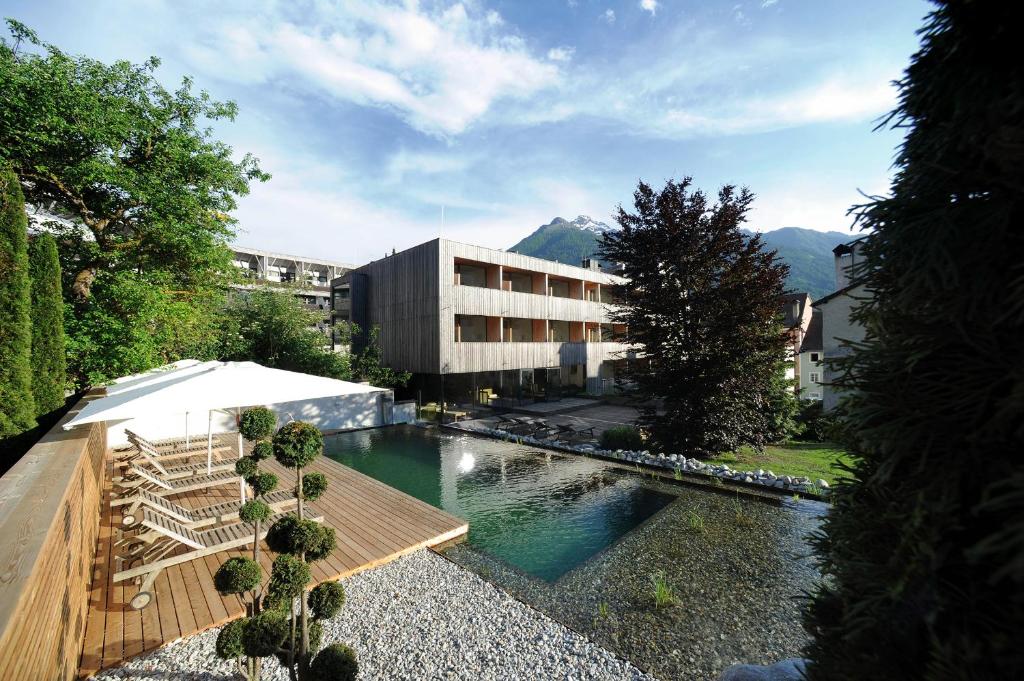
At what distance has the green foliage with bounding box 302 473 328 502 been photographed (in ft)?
10.1

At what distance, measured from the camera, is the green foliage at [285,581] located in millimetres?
2576

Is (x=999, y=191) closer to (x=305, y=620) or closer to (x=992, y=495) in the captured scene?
(x=992, y=495)

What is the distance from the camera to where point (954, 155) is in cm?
143

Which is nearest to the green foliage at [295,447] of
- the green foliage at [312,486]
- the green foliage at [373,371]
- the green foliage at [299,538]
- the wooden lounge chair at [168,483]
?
the green foliage at [312,486]

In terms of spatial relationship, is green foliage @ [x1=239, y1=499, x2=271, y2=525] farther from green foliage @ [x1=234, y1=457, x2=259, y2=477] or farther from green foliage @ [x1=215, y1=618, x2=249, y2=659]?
green foliage @ [x1=215, y1=618, x2=249, y2=659]

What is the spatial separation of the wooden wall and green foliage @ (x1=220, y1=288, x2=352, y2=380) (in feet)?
→ 43.1

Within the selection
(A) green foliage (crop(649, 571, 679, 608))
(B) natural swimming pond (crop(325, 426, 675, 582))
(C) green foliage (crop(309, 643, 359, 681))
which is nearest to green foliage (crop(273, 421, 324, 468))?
(C) green foliage (crop(309, 643, 359, 681))

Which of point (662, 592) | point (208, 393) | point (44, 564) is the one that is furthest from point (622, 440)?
point (44, 564)

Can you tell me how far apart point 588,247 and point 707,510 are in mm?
163924

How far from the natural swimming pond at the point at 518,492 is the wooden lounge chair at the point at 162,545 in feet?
11.4

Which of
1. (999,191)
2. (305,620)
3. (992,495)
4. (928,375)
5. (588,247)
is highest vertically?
(588,247)

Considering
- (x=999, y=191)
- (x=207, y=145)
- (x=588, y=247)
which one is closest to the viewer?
(x=999, y=191)

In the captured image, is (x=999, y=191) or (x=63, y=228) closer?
(x=999, y=191)

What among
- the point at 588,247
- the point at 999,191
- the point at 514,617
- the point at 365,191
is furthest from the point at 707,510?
the point at 588,247
